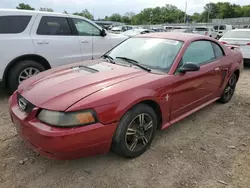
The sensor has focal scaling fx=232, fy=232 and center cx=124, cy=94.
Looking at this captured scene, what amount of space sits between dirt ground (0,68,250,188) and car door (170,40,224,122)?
46 cm

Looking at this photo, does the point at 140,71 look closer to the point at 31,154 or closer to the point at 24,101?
the point at 24,101

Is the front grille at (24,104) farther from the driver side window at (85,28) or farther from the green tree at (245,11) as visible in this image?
the green tree at (245,11)

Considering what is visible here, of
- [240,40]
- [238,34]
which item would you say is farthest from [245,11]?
[240,40]

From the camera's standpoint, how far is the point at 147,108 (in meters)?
2.87

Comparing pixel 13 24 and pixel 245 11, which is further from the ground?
pixel 245 11

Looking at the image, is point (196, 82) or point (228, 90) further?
point (228, 90)

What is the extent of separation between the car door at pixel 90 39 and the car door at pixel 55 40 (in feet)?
0.60


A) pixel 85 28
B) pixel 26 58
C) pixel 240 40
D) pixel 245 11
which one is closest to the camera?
pixel 26 58

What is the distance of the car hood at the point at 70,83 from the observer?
2.42 meters

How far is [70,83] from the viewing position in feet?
9.05

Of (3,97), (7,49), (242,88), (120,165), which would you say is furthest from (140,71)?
(242,88)

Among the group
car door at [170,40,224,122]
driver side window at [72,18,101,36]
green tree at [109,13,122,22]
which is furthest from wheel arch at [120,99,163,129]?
green tree at [109,13,122,22]

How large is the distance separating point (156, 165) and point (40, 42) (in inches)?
151

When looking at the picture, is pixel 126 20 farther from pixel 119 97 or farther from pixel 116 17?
pixel 119 97
